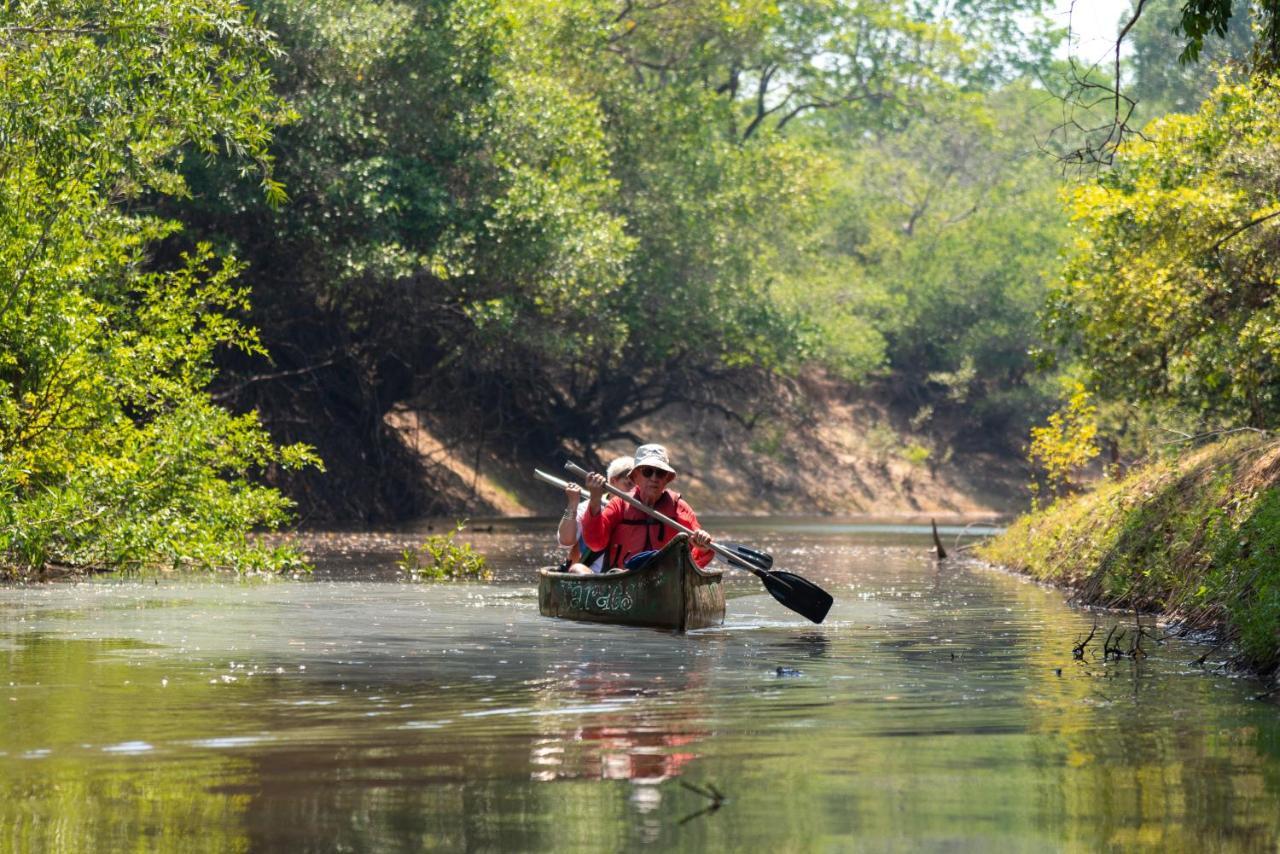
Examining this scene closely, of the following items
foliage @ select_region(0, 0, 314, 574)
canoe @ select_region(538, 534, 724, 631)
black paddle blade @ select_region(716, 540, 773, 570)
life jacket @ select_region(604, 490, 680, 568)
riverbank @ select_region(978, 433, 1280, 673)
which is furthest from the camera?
foliage @ select_region(0, 0, 314, 574)

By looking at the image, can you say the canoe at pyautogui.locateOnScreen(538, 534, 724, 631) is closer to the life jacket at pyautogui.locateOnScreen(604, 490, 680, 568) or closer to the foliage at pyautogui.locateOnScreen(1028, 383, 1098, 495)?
the life jacket at pyautogui.locateOnScreen(604, 490, 680, 568)

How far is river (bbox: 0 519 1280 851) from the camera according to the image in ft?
23.9

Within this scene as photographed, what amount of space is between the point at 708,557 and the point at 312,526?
19.5 meters

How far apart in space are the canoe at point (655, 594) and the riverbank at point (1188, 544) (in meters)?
4.09

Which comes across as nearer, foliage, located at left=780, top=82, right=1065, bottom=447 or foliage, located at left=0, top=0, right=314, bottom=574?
foliage, located at left=0, top=0, right=314, bottom=574

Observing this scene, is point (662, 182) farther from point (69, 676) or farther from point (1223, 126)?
point (69, 676)

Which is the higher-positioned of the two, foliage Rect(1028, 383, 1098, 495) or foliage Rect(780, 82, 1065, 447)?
foliage Rect(780, 82, 1065, 447)

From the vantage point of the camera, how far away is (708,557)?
18359 mm

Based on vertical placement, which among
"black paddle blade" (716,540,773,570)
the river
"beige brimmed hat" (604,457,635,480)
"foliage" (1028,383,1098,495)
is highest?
"foliage" (1028,383,1098,495)

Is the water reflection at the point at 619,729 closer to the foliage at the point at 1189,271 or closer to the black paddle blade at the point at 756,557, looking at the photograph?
the black paddle blade at the point at 756,557

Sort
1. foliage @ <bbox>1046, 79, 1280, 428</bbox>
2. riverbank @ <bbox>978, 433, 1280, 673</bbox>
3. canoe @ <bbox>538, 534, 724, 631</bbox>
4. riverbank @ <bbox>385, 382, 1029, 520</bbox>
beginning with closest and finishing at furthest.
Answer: riverbank @ <bbox>978, 433, 1280, 673</bbox>
canoe @ <bbox>538, 534, 724, 631</bbox>
foliage @ <bbox>1046, 79, 1280, 428</bbox>
riverbank @ <bbox>385, 382, 1029, 520</bbox>

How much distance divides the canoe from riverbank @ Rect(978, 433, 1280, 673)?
4.09 meters

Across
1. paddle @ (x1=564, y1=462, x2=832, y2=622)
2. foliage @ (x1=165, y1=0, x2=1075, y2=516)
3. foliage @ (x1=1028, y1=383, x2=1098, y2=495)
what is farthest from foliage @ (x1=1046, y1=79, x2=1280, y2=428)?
foliage @ (x1=165, y1=0, x2=1075, y2=516)

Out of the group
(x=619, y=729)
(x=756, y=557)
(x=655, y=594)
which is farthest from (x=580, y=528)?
(x=619, y=729)
